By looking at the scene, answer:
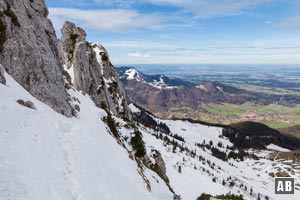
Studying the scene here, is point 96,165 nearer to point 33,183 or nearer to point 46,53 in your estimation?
point 33,183

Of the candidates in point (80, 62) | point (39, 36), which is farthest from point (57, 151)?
point (80, 62)

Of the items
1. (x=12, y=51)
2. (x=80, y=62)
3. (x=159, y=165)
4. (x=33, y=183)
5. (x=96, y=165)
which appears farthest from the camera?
(x=80, y=62)

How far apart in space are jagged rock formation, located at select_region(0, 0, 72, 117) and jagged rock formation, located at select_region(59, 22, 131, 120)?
78.5ft

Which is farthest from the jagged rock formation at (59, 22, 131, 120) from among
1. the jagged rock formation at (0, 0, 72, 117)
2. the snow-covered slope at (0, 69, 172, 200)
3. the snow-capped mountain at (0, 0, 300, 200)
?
the snow-covered slope at (0, 69, 172, 200)

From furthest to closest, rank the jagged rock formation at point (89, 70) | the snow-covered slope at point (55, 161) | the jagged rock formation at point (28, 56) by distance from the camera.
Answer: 1. the jagged rock formation at point (89, 70)
2. the jagged rock formation at point (28, 56)
3. the snow-covered slope at point (55, 161)

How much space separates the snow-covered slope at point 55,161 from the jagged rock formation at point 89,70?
36215mm

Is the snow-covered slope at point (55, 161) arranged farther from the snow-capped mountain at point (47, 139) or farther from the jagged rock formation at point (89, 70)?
the jagged rock formation at point (89, 70)

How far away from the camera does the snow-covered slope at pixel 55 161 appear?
1568 centimetres

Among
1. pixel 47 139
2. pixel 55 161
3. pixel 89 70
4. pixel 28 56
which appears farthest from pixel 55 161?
pixel 89 70

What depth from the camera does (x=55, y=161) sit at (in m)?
20.0

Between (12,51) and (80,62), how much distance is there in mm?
39070

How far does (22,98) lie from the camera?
27.6 m

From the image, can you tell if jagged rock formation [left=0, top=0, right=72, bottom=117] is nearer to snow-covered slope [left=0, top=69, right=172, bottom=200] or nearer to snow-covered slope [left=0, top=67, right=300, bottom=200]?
snow-covered slope [left=0, top=67, right=300, bottom=200]

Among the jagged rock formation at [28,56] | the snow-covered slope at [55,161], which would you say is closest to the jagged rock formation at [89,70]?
the jagged rock formation at [28,56]
